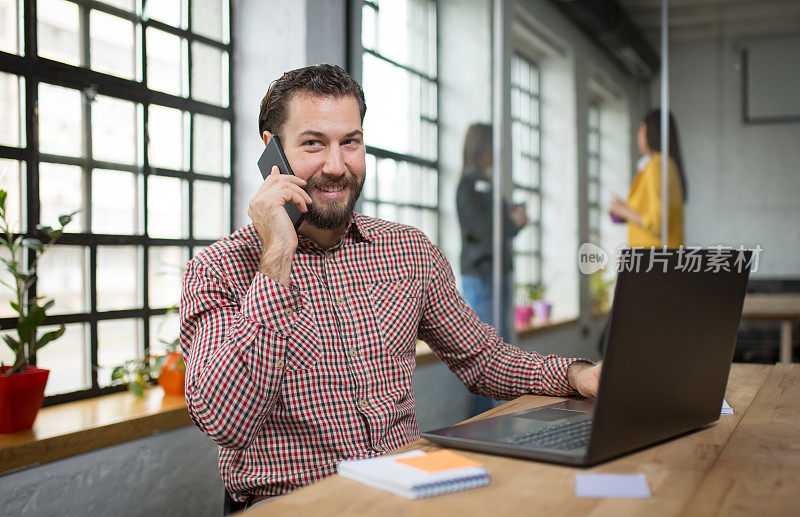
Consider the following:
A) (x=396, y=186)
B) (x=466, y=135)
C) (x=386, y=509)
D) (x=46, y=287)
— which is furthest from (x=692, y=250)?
(x=466, y=135)

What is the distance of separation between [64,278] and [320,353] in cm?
110

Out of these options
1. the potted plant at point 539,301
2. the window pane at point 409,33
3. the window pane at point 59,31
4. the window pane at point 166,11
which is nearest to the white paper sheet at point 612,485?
the window pane at point 59,31

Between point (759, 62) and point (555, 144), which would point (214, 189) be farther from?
point (759, 62)

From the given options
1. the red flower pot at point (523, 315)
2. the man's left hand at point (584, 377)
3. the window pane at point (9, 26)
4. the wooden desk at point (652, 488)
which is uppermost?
the window pane at point (9, 26)

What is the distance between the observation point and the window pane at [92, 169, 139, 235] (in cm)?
219

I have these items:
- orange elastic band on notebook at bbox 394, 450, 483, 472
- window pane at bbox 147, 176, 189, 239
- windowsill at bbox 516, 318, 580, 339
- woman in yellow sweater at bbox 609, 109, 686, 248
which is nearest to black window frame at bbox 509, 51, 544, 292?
windowsill at bbox 516, 318, 580, 339

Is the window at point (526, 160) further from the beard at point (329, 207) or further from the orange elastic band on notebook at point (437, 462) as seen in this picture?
the orange elastic band on notebook at point (437, 462)

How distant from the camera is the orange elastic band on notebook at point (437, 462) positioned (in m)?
0.86

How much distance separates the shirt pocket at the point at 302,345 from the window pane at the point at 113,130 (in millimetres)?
1145

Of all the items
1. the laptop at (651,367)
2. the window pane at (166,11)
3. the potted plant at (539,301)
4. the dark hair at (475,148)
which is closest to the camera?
the laptop at (651,367)

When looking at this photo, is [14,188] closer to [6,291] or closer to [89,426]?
[6,291]

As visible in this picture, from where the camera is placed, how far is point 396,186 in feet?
11.1

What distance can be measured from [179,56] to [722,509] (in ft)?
7.34

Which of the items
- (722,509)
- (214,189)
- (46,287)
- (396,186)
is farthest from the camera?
(396,186)
